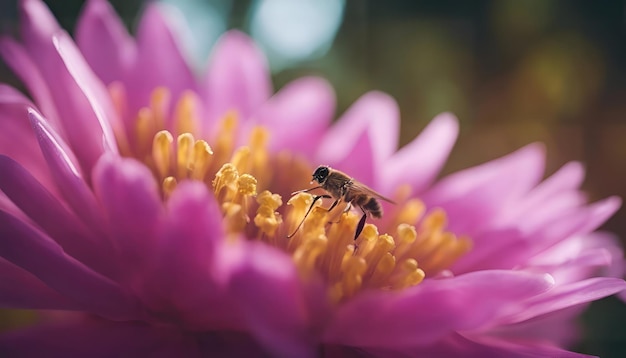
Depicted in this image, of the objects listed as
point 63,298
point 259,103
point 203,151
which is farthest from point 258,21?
point 63,298

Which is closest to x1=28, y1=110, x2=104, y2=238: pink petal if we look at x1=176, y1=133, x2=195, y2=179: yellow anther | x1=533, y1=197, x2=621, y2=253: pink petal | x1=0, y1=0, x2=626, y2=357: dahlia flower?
x1=0, y1=0, x2=626, y2=357: dahlia flower

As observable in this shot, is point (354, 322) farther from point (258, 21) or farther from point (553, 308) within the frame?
point (258, 21)

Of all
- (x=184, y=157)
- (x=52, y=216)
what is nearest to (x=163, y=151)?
(x=184, y=157)

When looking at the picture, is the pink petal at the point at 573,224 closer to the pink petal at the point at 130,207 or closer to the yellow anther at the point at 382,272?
the yellow anther at the point at 382,272

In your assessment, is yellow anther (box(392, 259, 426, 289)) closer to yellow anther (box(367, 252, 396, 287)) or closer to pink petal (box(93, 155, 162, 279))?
yellow anther (box(367, 252, 396, 287))

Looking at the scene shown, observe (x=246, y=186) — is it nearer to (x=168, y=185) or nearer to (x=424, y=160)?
(x=168, y=185)

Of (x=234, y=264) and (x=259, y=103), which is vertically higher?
(x=259, y=103)

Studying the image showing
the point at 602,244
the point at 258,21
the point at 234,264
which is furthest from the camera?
the point at 258,21
